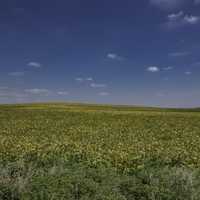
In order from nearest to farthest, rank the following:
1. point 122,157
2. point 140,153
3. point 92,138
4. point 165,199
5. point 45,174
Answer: point 165,199
point 45,174
point 122,157
point 140,153
point 92,138

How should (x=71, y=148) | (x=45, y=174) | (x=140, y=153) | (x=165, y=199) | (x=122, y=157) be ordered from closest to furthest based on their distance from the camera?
(x=165, y=199) < (x=45, y=174) < (x=122, y=157) < (x=140, y=153) < (x=71, y=148)

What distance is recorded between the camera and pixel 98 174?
9.72m

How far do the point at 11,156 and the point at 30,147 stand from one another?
1.98 m

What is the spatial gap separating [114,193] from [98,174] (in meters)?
1.62

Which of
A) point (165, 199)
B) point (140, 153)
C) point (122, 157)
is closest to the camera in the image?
point (165, 199)

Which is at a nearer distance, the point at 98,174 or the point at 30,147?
the point at 98,174

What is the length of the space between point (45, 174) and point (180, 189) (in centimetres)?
348

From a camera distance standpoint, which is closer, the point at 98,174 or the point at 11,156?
the point at 98,174

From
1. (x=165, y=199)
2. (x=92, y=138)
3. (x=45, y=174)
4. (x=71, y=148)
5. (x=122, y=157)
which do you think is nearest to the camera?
(x=165, y=199)

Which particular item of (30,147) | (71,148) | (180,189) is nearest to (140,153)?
(71,148)

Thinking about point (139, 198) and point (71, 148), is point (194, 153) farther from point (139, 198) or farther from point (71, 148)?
point (139, 198)

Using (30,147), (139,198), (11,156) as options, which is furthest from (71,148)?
(139,198)

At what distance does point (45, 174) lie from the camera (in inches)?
364

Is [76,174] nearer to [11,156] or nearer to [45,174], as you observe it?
[45,174]
